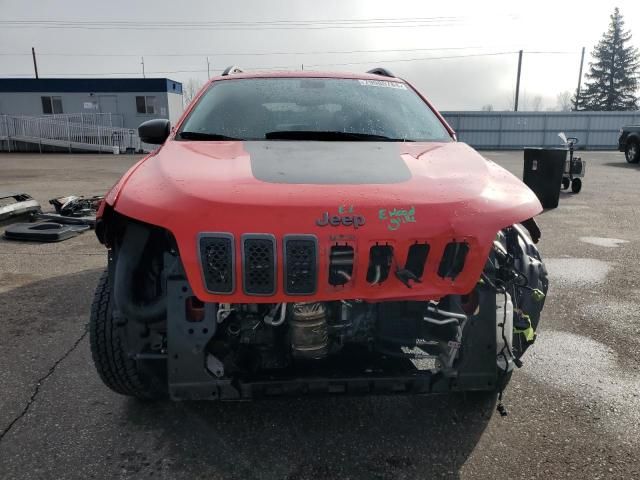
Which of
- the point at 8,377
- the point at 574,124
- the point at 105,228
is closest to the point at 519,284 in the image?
the point at 105,228

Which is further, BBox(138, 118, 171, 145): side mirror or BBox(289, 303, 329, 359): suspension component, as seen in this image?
BBox(138, 118, 171, 145): side mirror

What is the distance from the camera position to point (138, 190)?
7.06 ft

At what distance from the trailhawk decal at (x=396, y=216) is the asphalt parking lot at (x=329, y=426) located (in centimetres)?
110

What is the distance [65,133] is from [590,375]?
28.8 metres

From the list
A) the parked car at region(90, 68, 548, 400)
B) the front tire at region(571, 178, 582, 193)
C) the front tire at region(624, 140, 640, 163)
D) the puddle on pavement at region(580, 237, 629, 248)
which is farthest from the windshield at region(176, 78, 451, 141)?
the front tire at region(624, 140, 640, 163)

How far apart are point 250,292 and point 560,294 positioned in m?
3.62

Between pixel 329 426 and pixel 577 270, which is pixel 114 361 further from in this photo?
pixel 577 270

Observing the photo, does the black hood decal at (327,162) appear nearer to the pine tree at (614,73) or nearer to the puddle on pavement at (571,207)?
the puddle on pavement at (571,207)

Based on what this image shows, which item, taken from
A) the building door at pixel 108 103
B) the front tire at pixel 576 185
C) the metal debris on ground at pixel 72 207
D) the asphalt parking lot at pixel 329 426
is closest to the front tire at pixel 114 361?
the asphalt parking lot at pixel 329 426

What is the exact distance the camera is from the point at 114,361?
2471 millimetres

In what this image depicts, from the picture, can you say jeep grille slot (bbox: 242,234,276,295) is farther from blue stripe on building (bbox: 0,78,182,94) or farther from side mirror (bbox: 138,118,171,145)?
blue stripe on building (bbox: 0,78,182,94)

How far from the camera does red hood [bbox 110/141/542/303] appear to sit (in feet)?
6.24

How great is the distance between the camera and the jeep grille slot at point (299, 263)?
1.87 m

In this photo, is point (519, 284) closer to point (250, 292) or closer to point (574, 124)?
point (250, 292)
